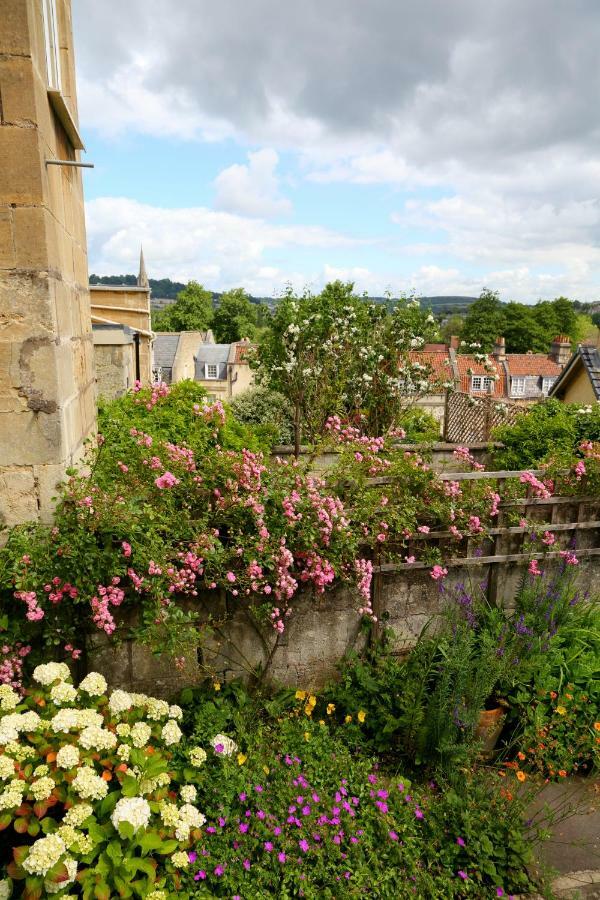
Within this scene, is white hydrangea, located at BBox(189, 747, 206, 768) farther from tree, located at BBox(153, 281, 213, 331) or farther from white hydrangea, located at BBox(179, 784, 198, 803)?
tree, located at BBox(153, 281, 213, 331)

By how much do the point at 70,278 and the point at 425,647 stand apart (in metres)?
4.15

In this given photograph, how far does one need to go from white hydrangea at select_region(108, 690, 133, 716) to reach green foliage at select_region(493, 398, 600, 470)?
24.3 feet

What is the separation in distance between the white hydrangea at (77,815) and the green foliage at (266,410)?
15.0 m

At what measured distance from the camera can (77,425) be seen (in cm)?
430

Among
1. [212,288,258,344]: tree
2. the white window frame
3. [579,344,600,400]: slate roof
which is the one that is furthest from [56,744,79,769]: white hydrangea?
[212,288,258,344]: tree

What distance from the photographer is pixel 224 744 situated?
3826mm

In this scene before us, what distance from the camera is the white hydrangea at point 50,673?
10.9ft

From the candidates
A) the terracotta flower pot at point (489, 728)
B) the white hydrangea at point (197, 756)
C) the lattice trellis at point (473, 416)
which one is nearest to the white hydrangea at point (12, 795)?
the white hydrangea at point (197, 756)

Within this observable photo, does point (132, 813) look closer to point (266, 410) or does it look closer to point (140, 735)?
point (140, 735)

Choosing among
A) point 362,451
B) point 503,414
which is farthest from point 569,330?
point 362,451

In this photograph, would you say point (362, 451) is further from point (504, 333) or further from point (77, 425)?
point (504, 333)

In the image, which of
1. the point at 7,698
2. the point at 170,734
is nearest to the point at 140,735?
the point at 170,734

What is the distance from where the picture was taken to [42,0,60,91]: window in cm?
384

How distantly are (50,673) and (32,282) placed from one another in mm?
2403
